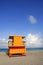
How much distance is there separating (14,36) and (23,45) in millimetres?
1754

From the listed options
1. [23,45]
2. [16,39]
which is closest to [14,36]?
[16,39]

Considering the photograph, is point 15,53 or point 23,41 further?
point 23,41

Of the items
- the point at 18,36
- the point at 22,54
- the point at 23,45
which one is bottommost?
the point at 22,54

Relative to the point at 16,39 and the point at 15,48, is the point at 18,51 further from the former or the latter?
the point at 16,39

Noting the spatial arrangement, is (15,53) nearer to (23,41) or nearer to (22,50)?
(22,50)

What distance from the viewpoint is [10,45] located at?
1680 cm

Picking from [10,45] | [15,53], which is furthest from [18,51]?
[10,45]

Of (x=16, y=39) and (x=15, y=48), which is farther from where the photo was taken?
(x=16, y=39)

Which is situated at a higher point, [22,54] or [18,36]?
[18,36]

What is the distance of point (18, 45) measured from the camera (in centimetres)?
1614

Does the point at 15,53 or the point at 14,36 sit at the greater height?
the point at 14,36

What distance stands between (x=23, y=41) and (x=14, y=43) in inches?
49.6

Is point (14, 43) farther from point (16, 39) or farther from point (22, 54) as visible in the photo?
point (22, 54)

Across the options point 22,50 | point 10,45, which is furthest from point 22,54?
point 10,45
